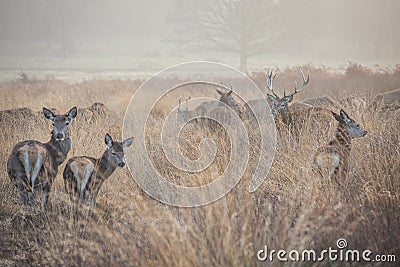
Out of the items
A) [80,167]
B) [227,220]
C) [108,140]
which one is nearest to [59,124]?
[108,140]

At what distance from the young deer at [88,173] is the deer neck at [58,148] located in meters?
0.59

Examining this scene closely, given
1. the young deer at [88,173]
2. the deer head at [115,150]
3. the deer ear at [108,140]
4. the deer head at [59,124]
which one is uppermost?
the deer head at [59,124]

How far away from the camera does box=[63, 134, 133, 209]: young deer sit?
443 cm

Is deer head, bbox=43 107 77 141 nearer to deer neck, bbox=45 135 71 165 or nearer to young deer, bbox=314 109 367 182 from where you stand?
deer neck, bbox=45 135 71 165

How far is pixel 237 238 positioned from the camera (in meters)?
3.24

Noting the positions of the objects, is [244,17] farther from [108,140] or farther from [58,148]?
[108,140]

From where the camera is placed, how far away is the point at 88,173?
4500 millimetres

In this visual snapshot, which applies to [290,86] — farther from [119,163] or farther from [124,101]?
[119,163]

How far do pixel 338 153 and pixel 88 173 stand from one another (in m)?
2.57

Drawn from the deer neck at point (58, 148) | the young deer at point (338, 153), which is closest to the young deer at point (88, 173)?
the deer neck at point (58, 148)

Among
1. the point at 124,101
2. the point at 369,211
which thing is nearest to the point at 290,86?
the point at 124,101

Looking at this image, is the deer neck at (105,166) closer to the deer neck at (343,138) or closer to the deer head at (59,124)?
the deer head at (59,124)

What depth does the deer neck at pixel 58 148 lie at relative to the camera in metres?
5.12

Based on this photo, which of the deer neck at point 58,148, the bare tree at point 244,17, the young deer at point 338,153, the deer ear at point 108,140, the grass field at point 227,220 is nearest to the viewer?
the grass field at point 227,220
